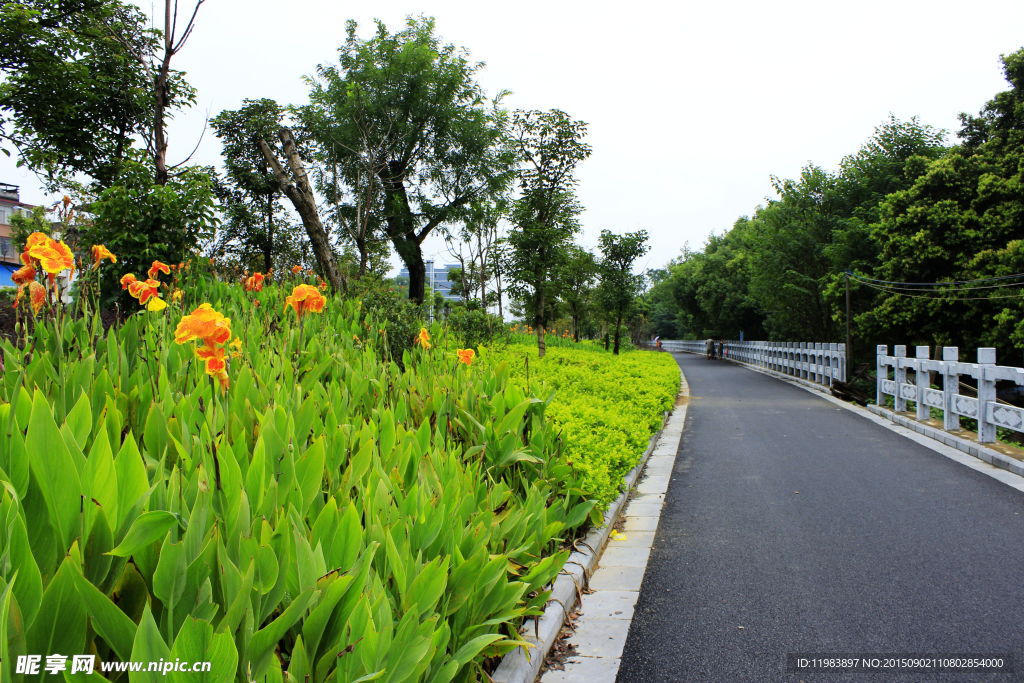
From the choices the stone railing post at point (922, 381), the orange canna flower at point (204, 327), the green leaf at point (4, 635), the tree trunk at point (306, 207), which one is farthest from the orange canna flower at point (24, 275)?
the stone railing post at point (922, 381)

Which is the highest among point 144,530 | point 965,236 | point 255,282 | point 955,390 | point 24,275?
point 965,236

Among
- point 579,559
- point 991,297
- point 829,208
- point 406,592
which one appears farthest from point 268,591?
point 829,208

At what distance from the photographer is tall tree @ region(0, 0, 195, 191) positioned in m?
10.8

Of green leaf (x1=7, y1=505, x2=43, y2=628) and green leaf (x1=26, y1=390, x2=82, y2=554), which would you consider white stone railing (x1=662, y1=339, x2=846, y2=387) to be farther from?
green leaf (x1=7, y1=505, x2=43, y2=628)

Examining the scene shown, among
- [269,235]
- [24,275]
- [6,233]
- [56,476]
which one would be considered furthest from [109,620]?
[6,233]

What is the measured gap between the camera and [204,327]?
2.27 meters

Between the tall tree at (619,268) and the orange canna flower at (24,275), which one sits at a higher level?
the tall tree at (619,268)

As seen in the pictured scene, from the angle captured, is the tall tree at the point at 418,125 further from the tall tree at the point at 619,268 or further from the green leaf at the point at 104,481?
the green leaf at the point at 104,481

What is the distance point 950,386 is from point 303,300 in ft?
29.4

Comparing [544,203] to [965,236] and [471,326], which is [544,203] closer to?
[471,326]

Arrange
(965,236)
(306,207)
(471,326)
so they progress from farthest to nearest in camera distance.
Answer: (965,236)
(471,326)
(306,207)

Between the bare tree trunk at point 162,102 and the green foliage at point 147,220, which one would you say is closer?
the green foliage at point 147,220

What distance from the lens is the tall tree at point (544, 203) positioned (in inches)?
587

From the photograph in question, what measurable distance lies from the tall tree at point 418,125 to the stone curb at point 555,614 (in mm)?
16301
